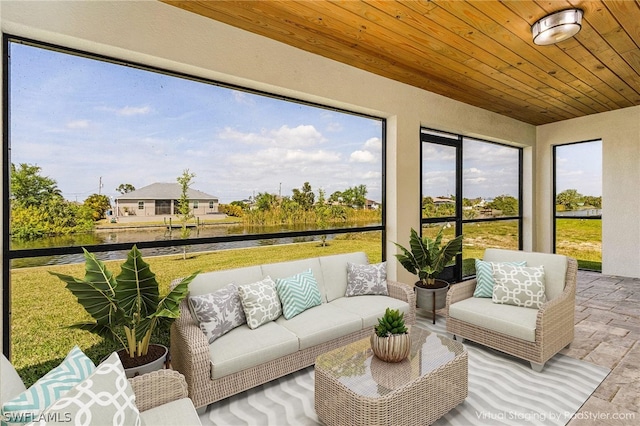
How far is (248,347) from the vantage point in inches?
93.8

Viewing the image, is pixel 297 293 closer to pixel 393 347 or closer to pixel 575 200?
pixel 393 347

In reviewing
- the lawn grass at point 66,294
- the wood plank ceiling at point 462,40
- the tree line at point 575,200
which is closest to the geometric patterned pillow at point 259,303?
the lawn grass at point 66,294

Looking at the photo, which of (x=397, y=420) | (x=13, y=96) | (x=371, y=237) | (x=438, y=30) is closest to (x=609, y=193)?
(x=371, y=237)

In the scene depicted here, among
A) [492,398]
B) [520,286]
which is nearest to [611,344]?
[520,286]

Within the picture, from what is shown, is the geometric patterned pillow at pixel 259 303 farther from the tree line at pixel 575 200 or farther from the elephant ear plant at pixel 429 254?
the tree line at pixel 575 200

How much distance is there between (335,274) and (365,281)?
13.4 inches

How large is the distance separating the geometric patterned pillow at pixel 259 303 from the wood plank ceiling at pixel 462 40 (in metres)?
2.37

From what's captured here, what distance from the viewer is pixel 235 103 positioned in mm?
3248

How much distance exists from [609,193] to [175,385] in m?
7.39

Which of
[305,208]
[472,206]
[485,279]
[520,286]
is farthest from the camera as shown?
[472,206]

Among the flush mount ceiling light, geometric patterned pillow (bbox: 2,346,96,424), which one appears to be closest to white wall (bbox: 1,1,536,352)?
the flush mount ceiling light

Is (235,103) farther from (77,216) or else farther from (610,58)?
(610,58)

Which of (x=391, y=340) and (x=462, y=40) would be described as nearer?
(x=391, y=340)

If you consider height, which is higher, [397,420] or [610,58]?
[610,58]
